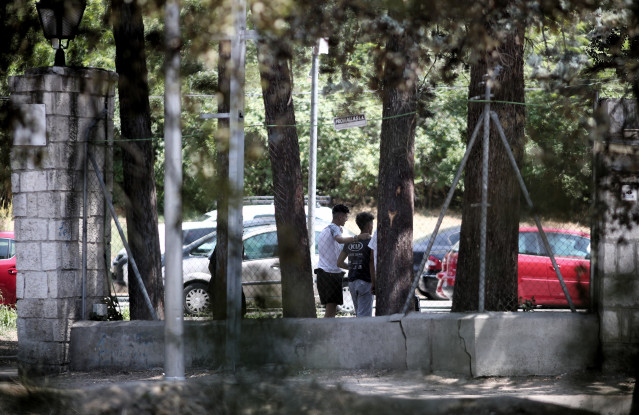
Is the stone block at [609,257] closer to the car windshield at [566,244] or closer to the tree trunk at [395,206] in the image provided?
the car windshield at [566,244]

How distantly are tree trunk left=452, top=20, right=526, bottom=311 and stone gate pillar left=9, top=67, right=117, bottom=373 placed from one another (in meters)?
3.62

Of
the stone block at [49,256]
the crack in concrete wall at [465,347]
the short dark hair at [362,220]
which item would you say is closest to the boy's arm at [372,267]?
the short dark hair at [362,220]

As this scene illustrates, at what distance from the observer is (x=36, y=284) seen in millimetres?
8609

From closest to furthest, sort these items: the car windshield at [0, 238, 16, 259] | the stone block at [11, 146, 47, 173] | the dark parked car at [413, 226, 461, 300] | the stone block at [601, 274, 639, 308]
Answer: the stone block at [601, 274, 639, 308] → the stone block at [11, 146, 47, 173] → the car windshield at [0, 238, 16, 259] → the dark parked car at [413, 226, 461, 300]

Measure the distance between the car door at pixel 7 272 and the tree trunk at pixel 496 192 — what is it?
921 centimetres

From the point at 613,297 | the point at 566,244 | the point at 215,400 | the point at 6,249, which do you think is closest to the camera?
the point at 215,400

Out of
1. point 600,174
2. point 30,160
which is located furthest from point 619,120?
point 30,160

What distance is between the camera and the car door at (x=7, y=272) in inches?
593

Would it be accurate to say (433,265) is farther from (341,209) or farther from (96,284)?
(96,284)

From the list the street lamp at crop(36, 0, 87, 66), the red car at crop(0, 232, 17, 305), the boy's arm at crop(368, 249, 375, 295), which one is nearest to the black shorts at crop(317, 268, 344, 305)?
the boy's arm at crop(368, 249, 375, 295)

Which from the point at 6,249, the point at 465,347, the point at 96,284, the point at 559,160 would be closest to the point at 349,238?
the point at 96,284

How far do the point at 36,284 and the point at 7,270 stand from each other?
7.31 metres

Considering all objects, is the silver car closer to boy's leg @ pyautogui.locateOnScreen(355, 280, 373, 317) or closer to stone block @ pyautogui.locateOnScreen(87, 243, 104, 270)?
stone block @ pyautogui.locateOnScreen(87, 243, 104, 270)

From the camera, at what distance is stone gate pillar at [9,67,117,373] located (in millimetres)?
8578
